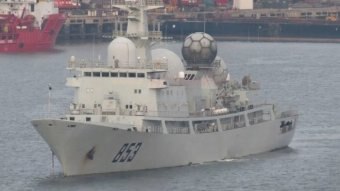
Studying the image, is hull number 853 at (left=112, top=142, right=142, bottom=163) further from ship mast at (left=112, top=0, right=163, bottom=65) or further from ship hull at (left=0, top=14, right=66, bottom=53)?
ship hull at (left=0, top=14, right=66, bottom=53)

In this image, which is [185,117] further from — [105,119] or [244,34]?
[244,34]

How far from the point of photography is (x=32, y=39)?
569ft

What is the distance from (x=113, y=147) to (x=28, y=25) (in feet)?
360

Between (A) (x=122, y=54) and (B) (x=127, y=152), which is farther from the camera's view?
(A) (x=122, y=54)

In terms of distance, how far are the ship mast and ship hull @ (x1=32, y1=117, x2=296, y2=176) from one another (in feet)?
15.1

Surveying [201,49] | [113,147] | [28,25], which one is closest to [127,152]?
[113,147]

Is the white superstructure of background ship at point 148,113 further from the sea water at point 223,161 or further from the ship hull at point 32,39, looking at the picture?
the ship hull at point 32,39

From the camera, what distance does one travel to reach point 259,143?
2950 inches

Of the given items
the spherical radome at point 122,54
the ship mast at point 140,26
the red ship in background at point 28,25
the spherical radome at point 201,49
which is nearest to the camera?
the spherical radome at point 122,54

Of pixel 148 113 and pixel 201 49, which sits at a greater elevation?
pixel 201 49

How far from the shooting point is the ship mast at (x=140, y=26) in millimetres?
70875

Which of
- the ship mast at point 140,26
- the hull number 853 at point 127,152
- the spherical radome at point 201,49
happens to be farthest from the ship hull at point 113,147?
the spherical radome at point 201,49

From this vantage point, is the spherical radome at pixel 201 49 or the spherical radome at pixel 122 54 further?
the spherical radome at pixel 201 49

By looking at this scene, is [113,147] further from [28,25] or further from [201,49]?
[28,25]
